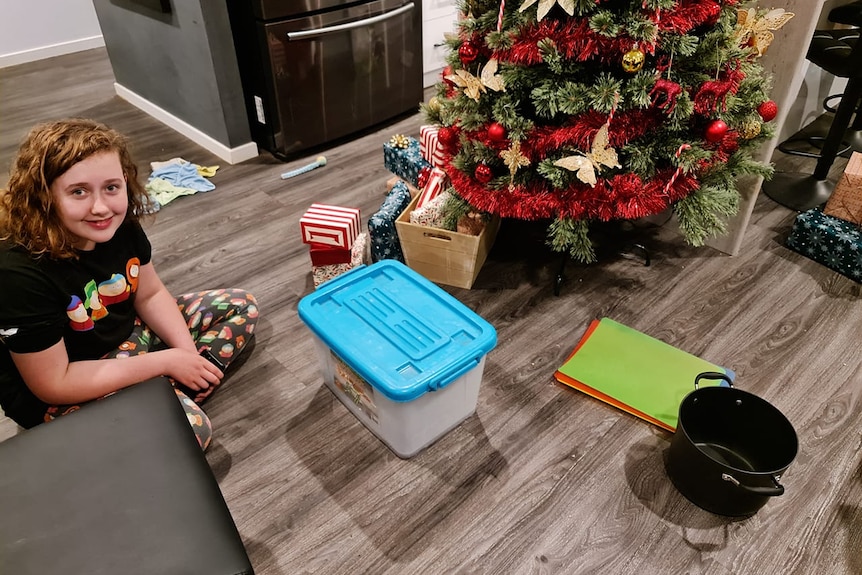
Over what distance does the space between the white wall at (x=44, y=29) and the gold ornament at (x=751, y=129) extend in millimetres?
3994

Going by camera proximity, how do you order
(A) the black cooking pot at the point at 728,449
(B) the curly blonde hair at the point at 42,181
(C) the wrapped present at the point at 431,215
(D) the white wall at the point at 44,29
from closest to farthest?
1. (B) the curly blonde hair at the point at 42,181
2. (A) the black cooking pot at the point at 728,449
3. (C) the wrapped present at the point at 431,215
4. (D) the white wall at the point at 44,29

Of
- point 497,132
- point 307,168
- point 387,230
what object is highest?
point 497,132

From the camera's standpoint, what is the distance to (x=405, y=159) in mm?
2170

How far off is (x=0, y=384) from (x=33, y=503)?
0.51 metres

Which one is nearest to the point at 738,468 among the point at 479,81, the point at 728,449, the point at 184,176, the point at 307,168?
the point at 728,449

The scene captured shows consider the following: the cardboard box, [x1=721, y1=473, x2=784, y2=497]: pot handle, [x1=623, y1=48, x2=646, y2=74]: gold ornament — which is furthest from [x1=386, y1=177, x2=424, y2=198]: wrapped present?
[x1=721, y1=473, x2=784, y2=497]: pot handle

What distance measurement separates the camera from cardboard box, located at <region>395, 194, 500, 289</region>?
1.74m

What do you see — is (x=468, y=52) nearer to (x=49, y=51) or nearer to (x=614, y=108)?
(x=614, y=108)

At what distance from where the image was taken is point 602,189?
5.11 feet

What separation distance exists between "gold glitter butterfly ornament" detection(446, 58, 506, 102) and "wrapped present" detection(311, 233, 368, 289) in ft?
1.81

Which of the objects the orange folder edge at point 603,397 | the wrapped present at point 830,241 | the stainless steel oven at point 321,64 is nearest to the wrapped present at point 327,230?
the orange folder edge at point 603,397

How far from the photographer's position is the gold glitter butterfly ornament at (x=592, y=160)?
1485 mm

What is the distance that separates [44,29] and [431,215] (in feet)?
11.4

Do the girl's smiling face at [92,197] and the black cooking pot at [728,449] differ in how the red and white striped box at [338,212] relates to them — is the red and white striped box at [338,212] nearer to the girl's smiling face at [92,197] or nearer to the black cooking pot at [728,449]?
the girl's smiling face at [92,197]
